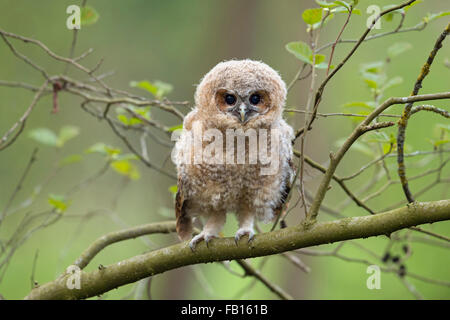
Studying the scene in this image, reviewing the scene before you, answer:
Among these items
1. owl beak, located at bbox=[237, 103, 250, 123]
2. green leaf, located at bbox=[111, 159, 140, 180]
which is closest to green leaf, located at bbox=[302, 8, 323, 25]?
owl beak, located at bbox=[237, 103, 250, 123]

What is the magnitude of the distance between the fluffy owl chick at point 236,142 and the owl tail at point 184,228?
0.61 ft

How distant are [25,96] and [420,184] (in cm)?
568

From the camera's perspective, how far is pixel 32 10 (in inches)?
250

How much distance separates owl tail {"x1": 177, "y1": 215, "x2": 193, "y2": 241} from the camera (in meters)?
2.59

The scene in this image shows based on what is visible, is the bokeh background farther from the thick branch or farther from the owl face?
the thick branch

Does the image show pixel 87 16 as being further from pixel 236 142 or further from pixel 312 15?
pixel 312 15

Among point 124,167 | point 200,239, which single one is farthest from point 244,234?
point 124,167

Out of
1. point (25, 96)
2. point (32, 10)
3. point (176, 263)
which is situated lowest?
point (176, 263)

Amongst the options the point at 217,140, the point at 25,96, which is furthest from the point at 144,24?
the point at 217,140

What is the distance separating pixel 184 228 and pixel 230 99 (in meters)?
0.75

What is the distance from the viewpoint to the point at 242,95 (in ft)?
7.38

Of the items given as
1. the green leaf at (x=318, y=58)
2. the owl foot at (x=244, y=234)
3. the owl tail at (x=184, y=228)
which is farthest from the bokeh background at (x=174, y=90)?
the owl foot at (x=244, y=234)

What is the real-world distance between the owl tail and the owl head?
58 centimetres
